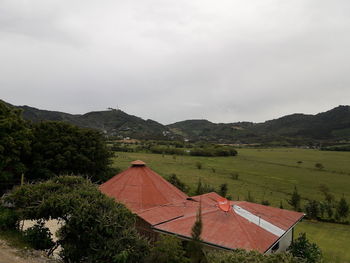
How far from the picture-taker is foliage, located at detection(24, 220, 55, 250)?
1622 cm

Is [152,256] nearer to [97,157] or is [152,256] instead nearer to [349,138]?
[97,157]

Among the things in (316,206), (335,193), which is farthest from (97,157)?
(335,193)

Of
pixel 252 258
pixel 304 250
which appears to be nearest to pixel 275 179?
pixel 304 250

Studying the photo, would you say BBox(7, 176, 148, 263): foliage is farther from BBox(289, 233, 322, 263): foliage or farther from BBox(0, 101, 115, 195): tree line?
BBox(0, 101, 115, 195): tree line

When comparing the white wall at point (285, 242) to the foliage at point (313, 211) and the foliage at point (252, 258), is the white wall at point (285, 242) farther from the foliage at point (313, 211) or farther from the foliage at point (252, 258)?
the foliage at point (313, 211)

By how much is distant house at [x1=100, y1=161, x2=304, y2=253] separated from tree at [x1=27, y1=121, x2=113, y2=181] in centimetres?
939

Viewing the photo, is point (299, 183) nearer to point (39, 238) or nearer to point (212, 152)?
point (212, 152)

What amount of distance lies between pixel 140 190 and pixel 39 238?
912cm

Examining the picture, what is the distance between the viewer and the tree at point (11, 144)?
2741 centimetres

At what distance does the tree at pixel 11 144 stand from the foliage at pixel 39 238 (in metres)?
12.8

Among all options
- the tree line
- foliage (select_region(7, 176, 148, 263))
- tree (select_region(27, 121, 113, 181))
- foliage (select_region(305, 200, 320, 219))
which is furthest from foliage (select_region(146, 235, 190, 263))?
foliage (select_region(305, 200, 320, 219))

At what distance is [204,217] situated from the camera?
18.5m

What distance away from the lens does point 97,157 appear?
37.1 m

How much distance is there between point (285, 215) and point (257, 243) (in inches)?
297
